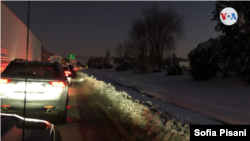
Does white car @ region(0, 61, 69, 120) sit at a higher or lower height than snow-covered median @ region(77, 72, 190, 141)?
higher

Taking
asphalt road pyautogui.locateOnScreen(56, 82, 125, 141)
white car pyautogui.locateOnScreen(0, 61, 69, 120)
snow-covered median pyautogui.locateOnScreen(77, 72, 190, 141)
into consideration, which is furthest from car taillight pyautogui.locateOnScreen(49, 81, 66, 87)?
snow-covered median pyautogui.locateOnScreen(77, 72, 190, 141)

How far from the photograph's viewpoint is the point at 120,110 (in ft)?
25.1

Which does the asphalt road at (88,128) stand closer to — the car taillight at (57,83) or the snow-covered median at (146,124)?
the snow-covered median at (146,124)

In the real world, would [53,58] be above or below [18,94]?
above

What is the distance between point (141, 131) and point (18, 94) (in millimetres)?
3135

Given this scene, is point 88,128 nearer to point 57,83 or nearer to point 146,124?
point 57,83

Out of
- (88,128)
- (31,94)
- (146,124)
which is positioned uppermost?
(31,94)

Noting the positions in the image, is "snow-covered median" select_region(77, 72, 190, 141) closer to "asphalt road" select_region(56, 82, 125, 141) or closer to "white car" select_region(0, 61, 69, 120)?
"asphalt road" select_region(56, 82, 125, 141)

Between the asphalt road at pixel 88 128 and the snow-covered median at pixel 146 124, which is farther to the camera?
the asphalt road at pixel 88 128

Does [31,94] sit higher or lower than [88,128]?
higher

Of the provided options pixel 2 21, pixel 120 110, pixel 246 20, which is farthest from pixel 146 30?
pixel 120 110

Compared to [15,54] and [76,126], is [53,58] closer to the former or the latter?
[15,54]

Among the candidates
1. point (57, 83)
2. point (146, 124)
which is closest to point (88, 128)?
point (57, 83)

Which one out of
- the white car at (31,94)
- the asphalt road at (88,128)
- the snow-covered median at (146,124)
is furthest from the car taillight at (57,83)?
the snow-covered median at (146,124)
